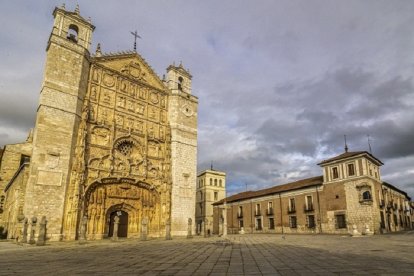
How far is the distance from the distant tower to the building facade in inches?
1119

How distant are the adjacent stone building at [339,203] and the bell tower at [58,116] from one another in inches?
570

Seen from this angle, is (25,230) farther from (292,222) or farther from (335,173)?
(335,173)

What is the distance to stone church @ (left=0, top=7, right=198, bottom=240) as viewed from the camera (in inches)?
772

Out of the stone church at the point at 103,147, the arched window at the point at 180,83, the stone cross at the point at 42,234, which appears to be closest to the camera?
the stone cross at the point at 42,234

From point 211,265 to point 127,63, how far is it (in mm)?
24203

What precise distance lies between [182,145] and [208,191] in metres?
29.8

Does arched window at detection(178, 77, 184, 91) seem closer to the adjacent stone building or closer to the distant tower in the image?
the distant tower

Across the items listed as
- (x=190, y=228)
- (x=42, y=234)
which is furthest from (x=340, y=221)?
(x=42, y=234)

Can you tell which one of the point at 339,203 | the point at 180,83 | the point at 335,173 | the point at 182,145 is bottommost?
the point at 339,203

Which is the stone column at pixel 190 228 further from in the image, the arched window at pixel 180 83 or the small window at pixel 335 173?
the small window at pixel 335 173

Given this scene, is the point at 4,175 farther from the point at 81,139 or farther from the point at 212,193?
the point at 212,193

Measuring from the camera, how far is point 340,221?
29078 millimetres

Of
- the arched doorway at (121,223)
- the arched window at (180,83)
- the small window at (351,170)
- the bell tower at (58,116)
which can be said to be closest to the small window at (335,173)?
the small window at (351,170)

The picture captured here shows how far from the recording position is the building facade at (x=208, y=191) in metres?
55.8
